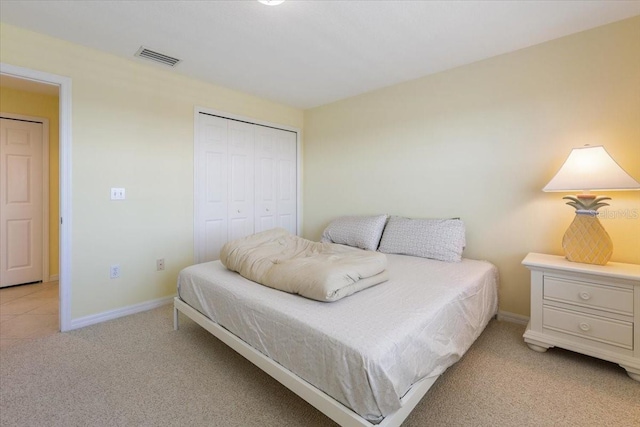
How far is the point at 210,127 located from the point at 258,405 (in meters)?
2.70

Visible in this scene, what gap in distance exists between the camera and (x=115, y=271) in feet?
8.50

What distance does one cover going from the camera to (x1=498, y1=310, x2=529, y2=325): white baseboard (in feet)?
7.98

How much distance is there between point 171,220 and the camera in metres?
2.92

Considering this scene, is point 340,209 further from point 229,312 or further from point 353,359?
point 353,359

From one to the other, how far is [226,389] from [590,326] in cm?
226

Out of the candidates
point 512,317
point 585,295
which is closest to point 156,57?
point 585,295

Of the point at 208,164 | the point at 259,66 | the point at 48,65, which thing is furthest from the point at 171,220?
the point at 259,66

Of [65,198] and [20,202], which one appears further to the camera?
[20,202]

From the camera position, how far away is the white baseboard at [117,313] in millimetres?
2400

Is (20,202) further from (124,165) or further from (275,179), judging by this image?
(275,179)

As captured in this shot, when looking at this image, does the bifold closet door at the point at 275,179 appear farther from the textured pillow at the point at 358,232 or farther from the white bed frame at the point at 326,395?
the white bed frame at the point at 326,395

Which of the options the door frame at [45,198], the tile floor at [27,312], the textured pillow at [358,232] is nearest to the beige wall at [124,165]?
the tile floor at [27,312]

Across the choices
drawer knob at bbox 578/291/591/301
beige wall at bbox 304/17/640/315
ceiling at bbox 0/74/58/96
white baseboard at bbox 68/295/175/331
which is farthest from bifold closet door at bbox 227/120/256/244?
drawer knob at bbox 578/291/591/301

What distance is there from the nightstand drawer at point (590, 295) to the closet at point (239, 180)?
291cm
